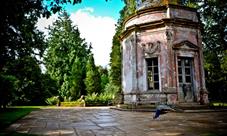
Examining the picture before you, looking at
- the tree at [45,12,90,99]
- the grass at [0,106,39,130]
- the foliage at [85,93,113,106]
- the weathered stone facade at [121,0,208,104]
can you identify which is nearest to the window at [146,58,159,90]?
the weathered stone facade at [121,0,208,104]

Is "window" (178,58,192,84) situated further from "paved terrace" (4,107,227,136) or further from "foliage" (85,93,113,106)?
"foliage" (85,93,113,106)

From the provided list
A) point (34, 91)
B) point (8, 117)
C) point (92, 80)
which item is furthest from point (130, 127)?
point (34, 91)

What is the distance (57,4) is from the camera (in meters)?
6.63

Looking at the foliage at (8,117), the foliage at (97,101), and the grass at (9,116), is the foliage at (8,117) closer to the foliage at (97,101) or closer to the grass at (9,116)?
the grass at (9,116)

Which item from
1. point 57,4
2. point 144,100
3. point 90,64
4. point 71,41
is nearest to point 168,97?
point 144,100

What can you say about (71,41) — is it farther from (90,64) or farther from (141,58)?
(141,58)

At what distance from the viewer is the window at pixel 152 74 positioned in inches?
648

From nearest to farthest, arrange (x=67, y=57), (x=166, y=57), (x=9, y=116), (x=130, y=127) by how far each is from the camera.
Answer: (x=130, y=127), (x=9, y=116), (x=166, y=57), (x=67, y=57)

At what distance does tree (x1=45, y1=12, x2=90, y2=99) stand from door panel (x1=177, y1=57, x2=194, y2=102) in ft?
76.1

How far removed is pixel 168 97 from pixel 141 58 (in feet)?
10.4

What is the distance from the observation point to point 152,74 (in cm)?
1664

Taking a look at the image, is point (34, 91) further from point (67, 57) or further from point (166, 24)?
point (166, 24)

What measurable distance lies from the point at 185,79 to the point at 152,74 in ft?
6.96

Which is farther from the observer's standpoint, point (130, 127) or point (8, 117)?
point (8, 117)
